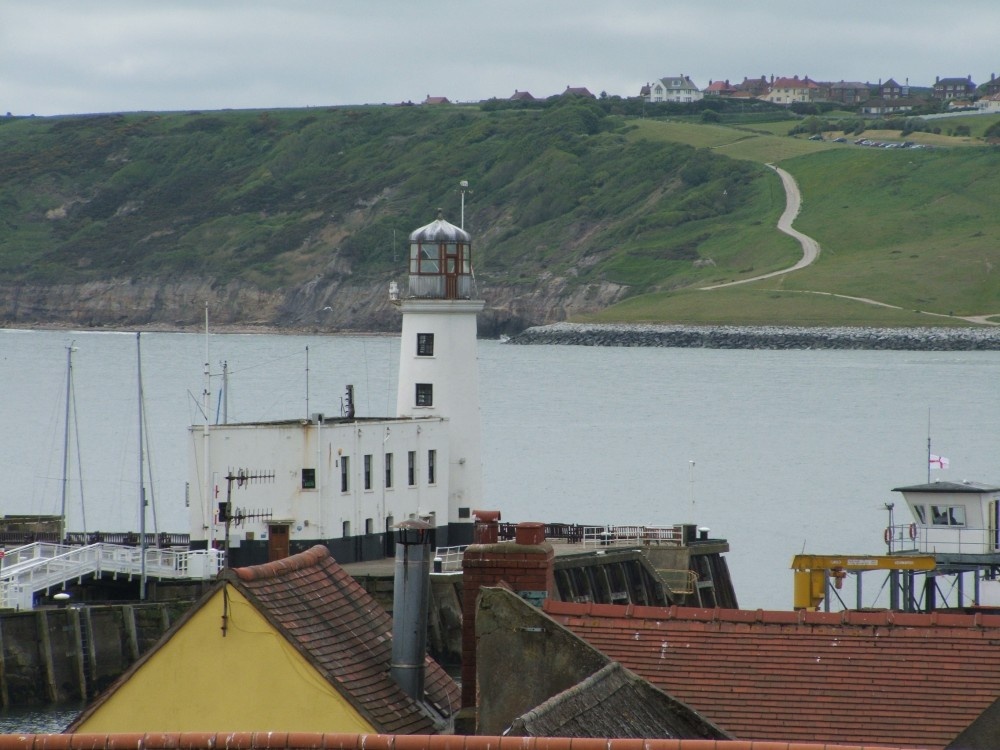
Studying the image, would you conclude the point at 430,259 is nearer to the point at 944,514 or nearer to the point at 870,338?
the point at 944,514

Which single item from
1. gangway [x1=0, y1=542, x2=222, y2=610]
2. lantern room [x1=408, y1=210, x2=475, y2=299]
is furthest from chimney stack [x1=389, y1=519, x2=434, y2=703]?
lantern room [x1=408, y1=210, x2=475, y2=299]

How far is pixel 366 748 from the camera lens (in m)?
9.35

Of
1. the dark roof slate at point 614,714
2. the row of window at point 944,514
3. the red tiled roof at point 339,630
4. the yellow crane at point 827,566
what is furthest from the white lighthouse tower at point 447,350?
the dark roof slate at point 614,714

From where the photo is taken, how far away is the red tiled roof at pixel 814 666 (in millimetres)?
11000

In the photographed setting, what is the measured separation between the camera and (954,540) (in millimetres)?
33344

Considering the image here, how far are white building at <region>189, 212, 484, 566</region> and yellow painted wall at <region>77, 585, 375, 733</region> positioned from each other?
22.6 m

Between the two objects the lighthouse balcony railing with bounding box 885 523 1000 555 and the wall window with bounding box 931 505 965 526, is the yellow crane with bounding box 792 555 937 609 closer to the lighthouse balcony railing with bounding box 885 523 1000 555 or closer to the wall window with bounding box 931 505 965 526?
the lighthouse balcony railing with bounding box 885 523 1000 555

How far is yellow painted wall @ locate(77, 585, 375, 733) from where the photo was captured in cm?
1130

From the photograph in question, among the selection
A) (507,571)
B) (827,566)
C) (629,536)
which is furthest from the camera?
(629,536)

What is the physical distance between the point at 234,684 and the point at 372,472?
86.2ft

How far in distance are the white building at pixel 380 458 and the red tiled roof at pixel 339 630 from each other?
21740mm

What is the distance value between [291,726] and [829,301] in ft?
617

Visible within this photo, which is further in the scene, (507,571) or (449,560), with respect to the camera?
(449,560)

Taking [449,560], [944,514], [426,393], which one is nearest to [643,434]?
[426,393]
